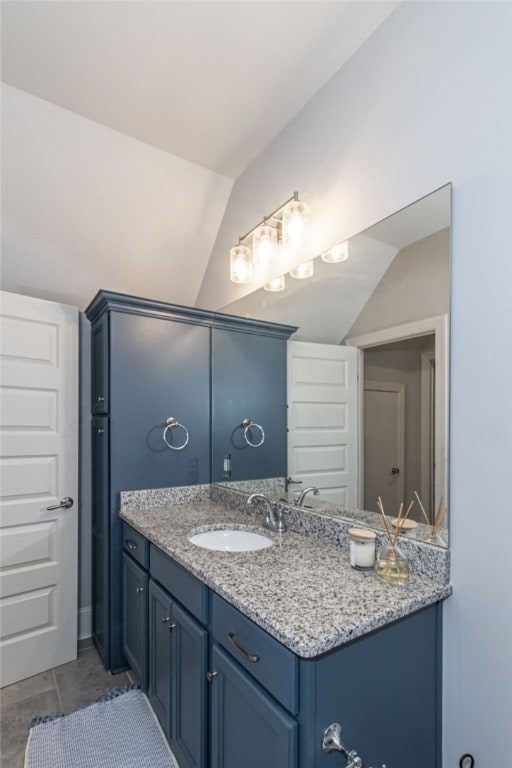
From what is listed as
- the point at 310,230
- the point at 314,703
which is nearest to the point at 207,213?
the point at 310,230

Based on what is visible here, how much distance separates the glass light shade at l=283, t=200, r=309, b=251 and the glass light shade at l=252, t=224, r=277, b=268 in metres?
0.15

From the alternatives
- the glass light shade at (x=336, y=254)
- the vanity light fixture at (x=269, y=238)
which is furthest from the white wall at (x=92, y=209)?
the glass light shade at (x=336, y=254)

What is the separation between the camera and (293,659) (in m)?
0.90

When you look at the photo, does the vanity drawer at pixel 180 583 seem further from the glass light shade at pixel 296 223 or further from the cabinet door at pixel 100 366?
the glass light shade at pixel 296 223

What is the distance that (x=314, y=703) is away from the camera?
89 cm

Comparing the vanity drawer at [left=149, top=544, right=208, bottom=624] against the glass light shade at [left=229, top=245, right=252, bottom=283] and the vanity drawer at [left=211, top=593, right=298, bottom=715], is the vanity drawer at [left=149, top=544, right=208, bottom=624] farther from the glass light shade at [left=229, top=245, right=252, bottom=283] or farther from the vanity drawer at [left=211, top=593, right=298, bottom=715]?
the glass light shade at [left=229, top=245, right=252, bottom=283]

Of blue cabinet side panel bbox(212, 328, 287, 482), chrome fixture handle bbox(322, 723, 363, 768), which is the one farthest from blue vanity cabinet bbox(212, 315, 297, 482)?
chrome fixture handle bbox(322, 723, 363, 768)

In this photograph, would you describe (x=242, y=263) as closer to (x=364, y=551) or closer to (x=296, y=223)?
(x=296, y=223)

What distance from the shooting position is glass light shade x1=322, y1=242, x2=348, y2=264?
160 centimetres

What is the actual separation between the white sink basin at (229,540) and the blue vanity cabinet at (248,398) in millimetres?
331

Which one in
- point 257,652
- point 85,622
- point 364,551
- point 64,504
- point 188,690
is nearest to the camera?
point 257,652

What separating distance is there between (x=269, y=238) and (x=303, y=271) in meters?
0.31

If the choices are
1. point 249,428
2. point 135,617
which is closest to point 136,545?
point 135,617

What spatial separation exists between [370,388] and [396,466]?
1.01 feet
